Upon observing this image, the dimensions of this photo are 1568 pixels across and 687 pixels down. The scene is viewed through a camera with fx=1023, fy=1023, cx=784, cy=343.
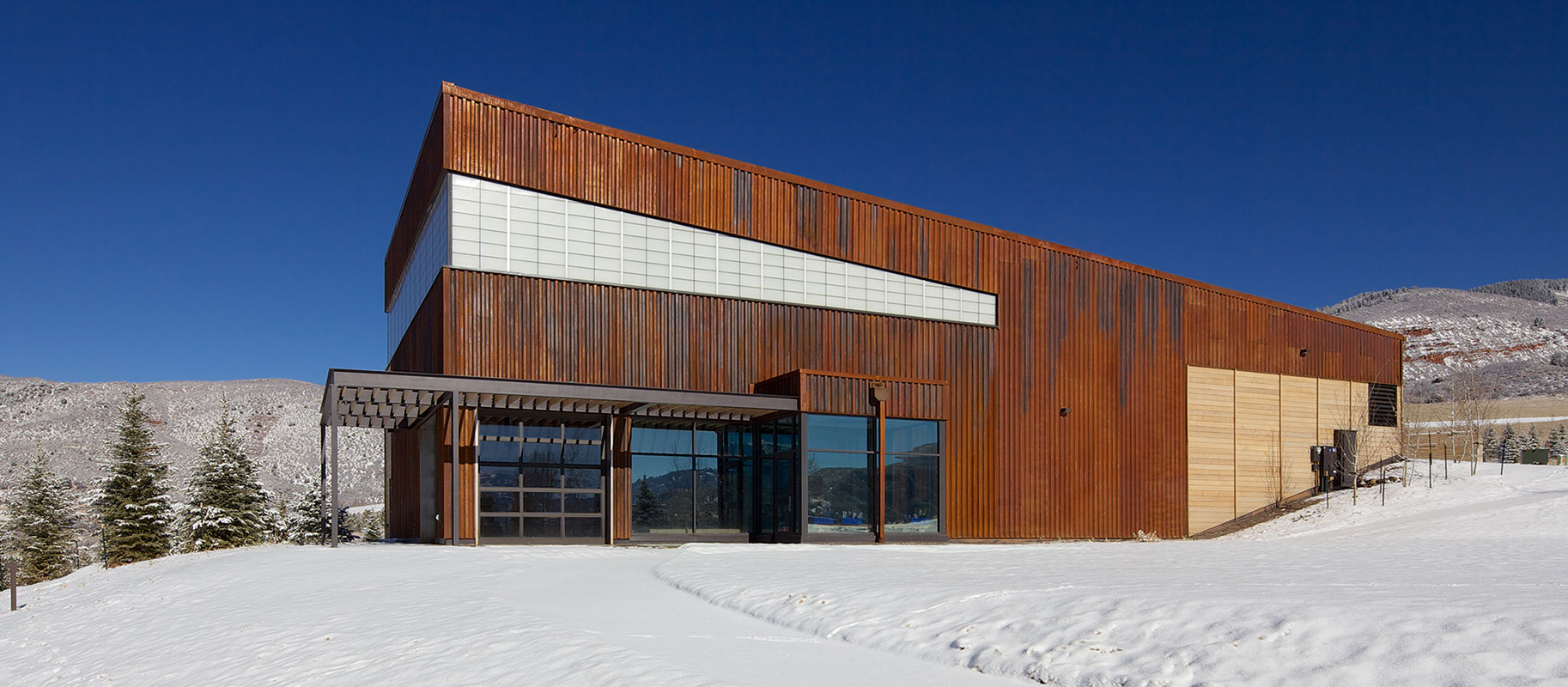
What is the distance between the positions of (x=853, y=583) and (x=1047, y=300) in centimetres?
1766

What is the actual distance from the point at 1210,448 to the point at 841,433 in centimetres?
1339

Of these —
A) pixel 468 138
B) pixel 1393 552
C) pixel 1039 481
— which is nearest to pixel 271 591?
pixel 468 138

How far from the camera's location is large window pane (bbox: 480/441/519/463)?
20188 mm

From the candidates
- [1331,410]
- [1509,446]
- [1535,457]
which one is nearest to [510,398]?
[1331,410]

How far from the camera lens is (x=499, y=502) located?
20.1 m

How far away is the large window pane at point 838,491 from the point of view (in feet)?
71.2

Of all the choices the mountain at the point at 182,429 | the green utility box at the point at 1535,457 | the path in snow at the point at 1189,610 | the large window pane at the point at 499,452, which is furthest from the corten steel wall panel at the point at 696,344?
the mountain at the point at 182,429

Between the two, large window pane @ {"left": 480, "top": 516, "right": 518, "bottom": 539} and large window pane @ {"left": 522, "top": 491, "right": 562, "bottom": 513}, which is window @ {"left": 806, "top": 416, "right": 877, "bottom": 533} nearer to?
large window pane @ {"left": 522, "top": 491, "right": 562, "bottom": 513}

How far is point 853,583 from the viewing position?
37.7 feet

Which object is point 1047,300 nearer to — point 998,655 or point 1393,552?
point 1393,552

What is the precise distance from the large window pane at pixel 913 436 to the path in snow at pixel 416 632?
315 inches

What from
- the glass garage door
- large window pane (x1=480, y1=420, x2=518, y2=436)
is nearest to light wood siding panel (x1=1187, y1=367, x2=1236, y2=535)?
the glass garage door

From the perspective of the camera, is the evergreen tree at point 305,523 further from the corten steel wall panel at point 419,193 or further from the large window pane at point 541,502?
the large window pane at point 541,502

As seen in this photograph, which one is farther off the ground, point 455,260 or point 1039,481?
point 455,260
